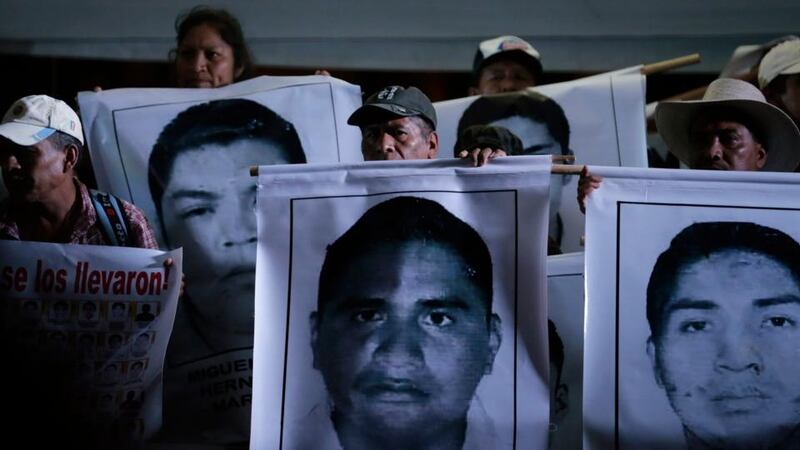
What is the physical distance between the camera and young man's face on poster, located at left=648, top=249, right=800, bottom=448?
2721 millimetres

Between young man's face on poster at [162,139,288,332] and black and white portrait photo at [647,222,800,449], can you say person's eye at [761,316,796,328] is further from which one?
young man's face on poster at [162,139,288,332]

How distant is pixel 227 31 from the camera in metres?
3.83

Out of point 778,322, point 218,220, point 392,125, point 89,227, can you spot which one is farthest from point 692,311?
point 89,227

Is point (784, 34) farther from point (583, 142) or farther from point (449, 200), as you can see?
point (449, 200)

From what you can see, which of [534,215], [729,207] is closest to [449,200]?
[534,215]

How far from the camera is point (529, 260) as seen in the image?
276 cm

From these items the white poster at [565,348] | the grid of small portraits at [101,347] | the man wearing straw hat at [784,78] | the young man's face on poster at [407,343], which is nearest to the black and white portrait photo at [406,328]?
the young man's face on poster at [407,343]

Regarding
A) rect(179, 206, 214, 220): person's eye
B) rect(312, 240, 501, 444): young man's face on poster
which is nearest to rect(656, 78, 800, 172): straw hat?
rect(312, 240, 501, 444): young man's face on poster

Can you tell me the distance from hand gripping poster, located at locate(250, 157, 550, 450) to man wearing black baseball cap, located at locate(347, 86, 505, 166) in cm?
35

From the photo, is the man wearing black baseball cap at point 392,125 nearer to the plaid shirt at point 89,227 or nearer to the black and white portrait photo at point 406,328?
the black and white portrait photo at point 406,328

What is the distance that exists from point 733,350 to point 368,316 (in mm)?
768

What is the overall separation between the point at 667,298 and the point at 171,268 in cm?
113

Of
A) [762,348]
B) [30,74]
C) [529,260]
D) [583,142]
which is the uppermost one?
[30,74]

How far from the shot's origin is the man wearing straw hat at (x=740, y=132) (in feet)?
10.6
